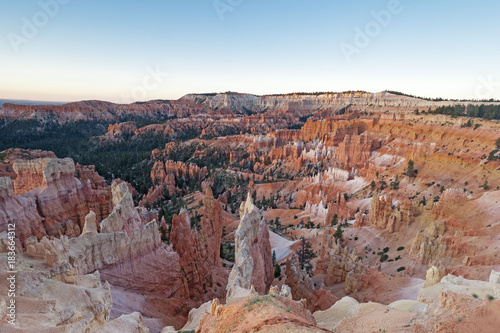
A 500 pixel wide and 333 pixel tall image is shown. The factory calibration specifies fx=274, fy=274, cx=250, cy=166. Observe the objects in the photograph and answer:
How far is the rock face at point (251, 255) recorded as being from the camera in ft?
46.2

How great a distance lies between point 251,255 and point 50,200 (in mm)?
17169

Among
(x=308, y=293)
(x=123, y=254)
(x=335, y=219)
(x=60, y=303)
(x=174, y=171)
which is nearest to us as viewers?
(x=60, y=303)

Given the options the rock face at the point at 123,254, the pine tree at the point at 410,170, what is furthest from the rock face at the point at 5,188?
the pine tree at the point at 410,170

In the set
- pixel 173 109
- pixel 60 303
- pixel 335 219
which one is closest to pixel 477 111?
pixel 335 219

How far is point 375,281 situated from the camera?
19.4m

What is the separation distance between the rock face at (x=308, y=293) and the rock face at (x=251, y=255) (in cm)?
191

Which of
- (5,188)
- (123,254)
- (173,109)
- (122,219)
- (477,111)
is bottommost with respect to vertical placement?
(123,254)

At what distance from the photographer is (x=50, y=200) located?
22281 mm

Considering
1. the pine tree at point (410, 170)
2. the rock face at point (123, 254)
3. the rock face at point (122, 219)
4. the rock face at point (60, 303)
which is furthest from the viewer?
the pine tree at point (410, 170)

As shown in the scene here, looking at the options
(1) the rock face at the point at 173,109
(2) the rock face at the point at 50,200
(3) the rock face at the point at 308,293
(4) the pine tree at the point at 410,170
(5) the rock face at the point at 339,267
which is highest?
(1) the rock face at the point at 173,109

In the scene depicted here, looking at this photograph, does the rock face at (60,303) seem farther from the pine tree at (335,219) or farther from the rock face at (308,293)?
the pine tree at (335,219)

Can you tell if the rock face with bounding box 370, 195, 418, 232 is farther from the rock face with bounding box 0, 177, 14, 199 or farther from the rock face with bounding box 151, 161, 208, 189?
the rock face with bounding box 151, 161, 208, 189

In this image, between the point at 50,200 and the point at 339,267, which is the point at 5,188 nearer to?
the point at 50,200

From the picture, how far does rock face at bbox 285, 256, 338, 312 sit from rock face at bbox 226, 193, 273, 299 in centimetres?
191
